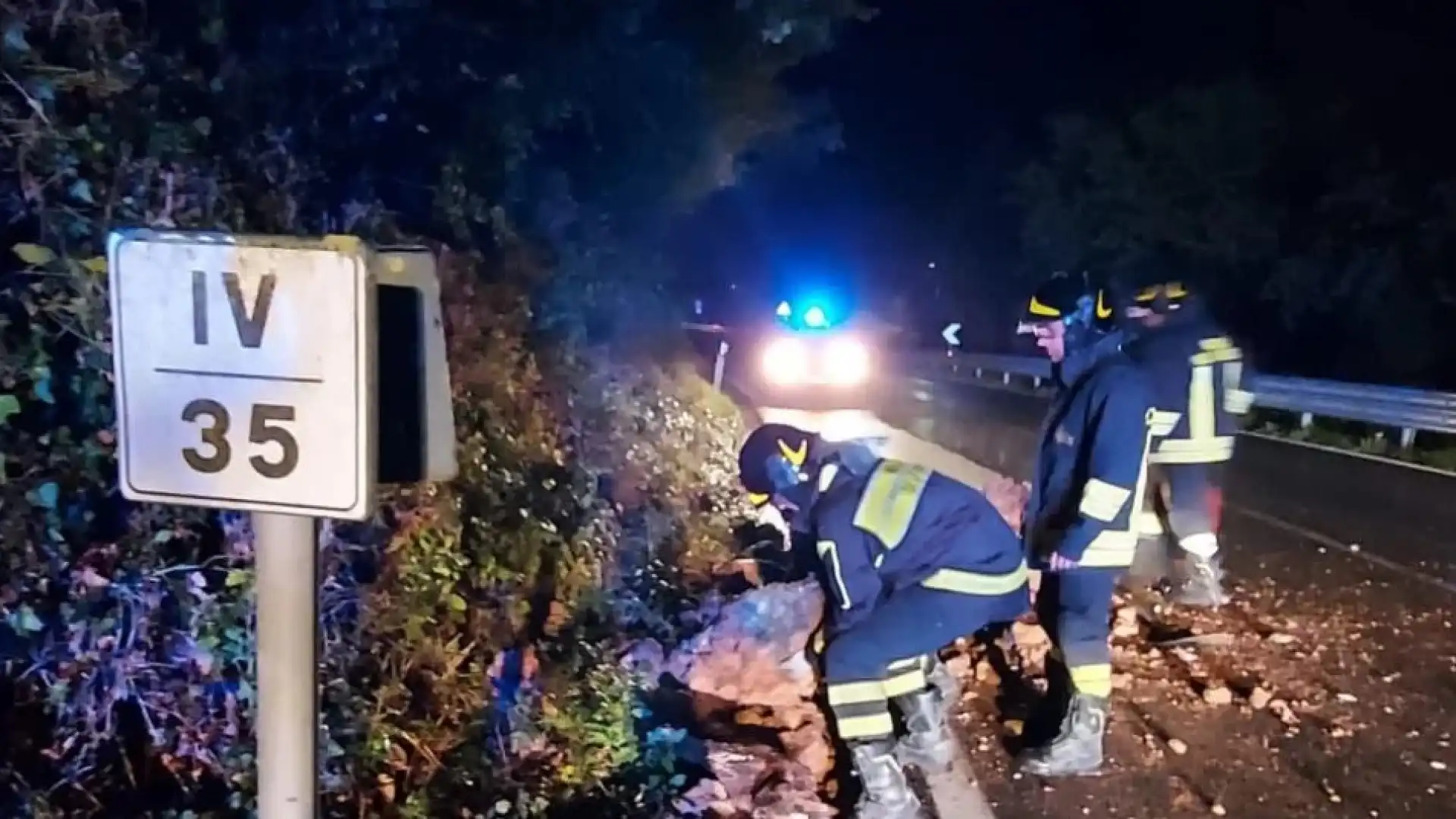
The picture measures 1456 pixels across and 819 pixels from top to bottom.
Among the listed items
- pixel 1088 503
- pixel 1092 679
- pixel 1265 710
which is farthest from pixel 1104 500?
pixel 1265 710

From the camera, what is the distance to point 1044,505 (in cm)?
Result: 620

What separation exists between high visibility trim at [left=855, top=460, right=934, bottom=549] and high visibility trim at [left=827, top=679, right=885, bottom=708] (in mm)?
461

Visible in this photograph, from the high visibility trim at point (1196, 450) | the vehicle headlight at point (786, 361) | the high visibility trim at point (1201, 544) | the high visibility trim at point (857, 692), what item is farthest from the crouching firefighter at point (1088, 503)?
the vehicle headlight at point (786, 361)

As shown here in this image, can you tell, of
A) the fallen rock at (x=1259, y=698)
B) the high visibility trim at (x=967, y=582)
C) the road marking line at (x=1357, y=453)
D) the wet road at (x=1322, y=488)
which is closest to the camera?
the high visibility trim at (x=967, y=582)

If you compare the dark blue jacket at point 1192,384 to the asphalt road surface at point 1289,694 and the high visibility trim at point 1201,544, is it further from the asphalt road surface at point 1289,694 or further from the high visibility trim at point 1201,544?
the asphalt road surface at point 1289,694

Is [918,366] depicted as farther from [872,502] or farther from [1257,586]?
[872,502]

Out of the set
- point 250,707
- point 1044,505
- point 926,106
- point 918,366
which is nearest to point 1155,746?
point 1044,505

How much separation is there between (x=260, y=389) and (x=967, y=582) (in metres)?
3.22

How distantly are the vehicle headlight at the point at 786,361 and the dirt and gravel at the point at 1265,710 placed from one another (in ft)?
32.0

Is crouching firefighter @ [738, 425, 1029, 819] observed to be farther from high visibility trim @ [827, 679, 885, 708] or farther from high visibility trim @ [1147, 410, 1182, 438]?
high visibility trim @ [1147, 410, 1182, 438]

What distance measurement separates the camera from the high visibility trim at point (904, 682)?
523 cm

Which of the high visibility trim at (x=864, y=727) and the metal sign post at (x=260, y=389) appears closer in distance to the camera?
the metal sign post at (x=260, y=389)

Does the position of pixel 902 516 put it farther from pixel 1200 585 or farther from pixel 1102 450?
pixel 1200 585

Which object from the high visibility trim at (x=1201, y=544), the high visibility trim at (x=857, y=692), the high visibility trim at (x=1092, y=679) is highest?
the high visibility trim at (x=1201, y=544)
